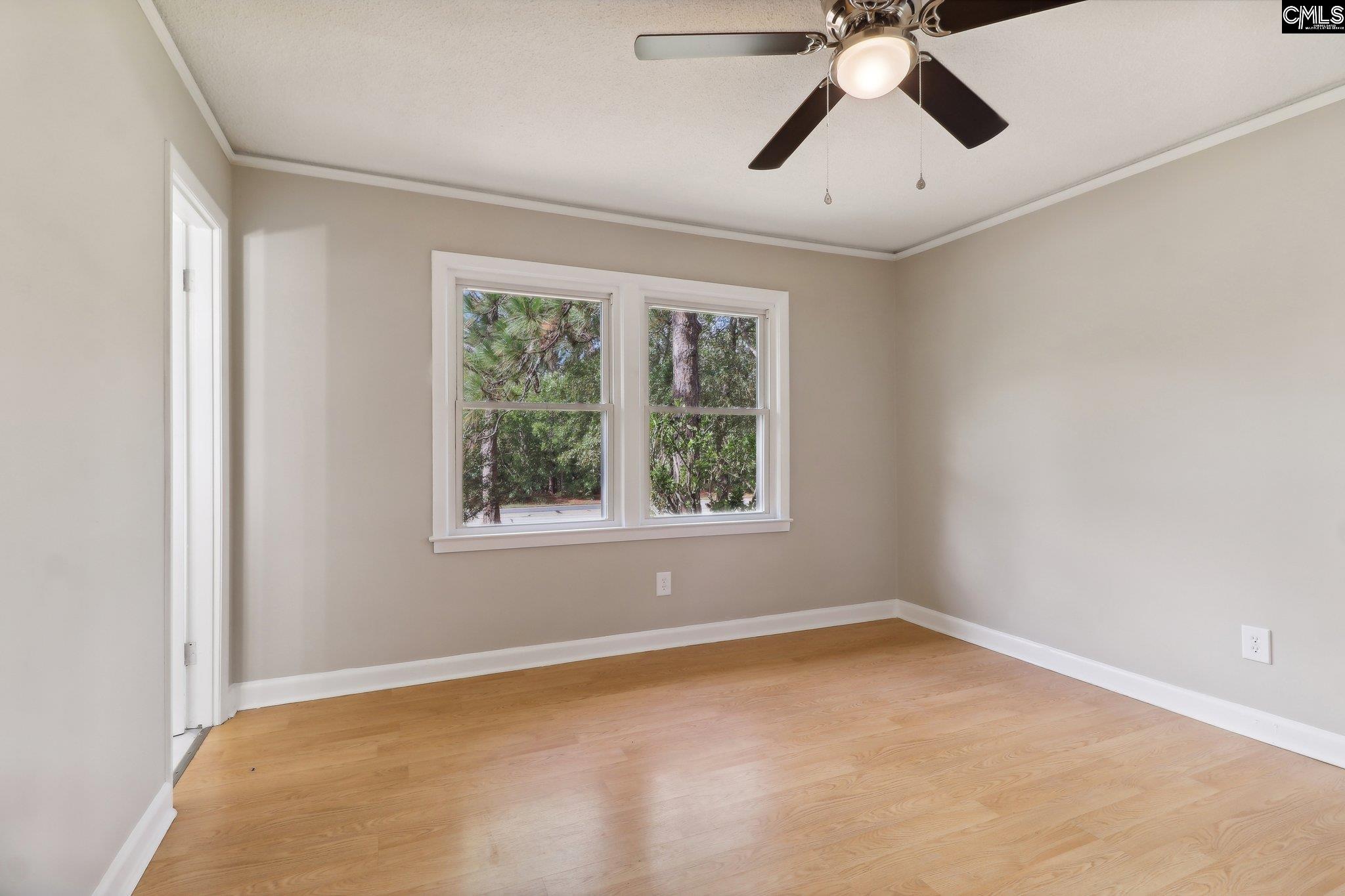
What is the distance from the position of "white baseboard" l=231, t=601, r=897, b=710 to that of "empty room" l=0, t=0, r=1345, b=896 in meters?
0.02

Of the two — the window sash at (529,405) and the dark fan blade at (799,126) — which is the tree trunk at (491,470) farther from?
the dark fan blade at (799,126)

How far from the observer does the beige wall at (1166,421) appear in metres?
2.44

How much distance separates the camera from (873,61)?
1663mm

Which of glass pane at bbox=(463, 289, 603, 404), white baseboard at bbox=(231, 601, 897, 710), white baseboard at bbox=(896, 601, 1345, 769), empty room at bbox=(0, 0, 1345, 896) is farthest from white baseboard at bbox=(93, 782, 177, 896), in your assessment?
white baseboard at bbox=(896, 601, 1345, 769)

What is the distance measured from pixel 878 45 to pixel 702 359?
2.41m

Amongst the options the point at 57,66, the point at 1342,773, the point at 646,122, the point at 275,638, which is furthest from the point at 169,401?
the point at 1342,773

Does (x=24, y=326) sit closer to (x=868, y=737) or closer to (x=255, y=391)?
(x=255, y=391)

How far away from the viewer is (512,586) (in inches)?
133

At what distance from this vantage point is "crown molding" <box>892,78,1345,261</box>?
7.93 ft

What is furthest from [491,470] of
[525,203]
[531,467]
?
[525,203]

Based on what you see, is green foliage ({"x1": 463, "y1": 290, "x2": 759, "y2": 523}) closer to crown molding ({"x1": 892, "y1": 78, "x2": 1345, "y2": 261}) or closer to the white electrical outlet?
crown molding ({"x1": 892, "y1": 78, "x2": 1345, "y2": 261})

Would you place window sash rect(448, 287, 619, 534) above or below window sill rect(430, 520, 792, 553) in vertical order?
above

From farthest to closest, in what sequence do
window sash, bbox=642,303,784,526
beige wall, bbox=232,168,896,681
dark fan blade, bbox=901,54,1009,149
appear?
window sash, bbox=642,303,784,526
beige wall, bbox=232,168,896,681
dark fan blade, bbox=901,54,1009,149

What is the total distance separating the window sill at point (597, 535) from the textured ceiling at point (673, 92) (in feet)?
5.88
